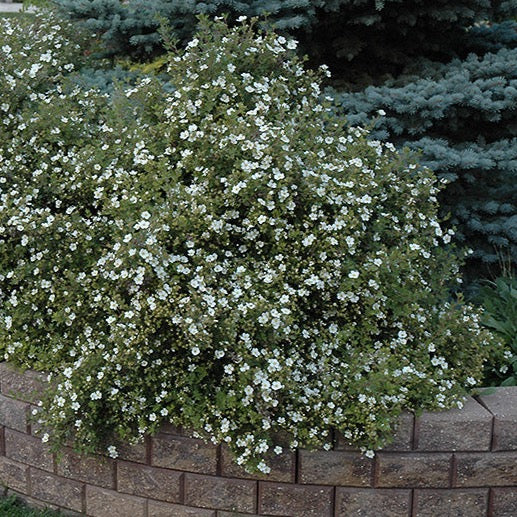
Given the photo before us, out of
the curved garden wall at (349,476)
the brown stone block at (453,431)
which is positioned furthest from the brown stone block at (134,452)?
the brown stone block at (453,431)

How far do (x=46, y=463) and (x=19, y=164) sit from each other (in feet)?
3.72

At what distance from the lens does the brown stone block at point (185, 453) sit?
108 inches

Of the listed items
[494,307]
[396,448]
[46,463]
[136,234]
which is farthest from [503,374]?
[46,463]

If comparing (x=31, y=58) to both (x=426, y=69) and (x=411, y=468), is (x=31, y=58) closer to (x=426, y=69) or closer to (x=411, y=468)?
(x=426, y=69)

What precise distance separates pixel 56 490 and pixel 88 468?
195 mm

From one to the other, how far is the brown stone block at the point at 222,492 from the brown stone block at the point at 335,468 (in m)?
0.19

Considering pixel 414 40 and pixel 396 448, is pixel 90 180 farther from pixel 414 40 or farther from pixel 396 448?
pixel 414 40

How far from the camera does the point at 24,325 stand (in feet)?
9.79

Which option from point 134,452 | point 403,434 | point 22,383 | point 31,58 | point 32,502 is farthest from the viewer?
point 31,58

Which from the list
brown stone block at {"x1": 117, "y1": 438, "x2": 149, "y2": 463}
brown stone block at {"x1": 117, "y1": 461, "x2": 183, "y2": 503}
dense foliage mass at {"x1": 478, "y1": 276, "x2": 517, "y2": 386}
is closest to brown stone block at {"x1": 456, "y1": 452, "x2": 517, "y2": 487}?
dense foliage mass at {"x1": 478, "y1": 276, "x2": 517, "y2": 386}

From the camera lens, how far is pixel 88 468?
2916mm

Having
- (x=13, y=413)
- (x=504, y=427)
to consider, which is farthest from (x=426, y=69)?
(x=13, y=413)

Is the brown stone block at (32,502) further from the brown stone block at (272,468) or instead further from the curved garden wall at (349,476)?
the brown stone block at (272,468)

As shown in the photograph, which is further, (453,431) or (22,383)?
(22,383)
